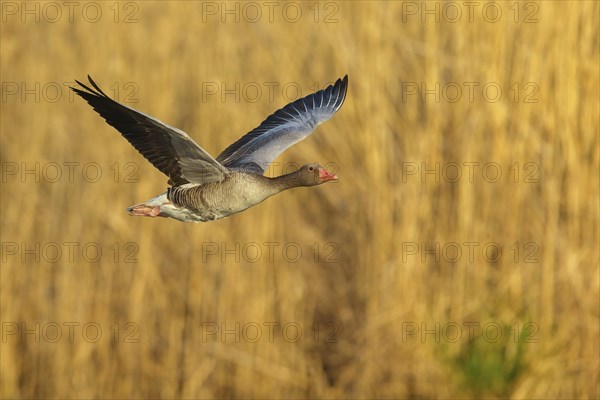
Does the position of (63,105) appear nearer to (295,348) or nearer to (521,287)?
(295,348)

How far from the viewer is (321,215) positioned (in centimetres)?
805

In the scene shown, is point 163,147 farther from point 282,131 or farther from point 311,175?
point 282,131

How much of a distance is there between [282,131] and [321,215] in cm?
247

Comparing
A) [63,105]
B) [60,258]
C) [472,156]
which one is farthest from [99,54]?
[472,156]

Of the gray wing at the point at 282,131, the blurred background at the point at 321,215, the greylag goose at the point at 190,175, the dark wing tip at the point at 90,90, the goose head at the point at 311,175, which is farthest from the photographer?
the blurred background at the point at 321,215

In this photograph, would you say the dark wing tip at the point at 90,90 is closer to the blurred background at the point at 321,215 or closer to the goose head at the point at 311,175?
the goose head at the point at 311,175

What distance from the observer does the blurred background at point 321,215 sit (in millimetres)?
7484

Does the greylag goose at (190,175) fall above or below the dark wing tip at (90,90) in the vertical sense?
below

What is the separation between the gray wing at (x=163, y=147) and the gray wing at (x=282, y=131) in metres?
0.46

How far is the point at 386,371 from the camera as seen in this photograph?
767 cm

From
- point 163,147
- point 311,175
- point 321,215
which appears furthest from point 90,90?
point 321,215

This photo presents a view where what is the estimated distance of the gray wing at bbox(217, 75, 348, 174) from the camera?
5285 millimetres

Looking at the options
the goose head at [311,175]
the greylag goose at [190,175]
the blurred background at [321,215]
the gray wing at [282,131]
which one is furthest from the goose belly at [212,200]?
the blurred background at [321,215]

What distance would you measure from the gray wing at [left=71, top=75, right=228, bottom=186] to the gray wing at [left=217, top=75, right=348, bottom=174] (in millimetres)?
458
